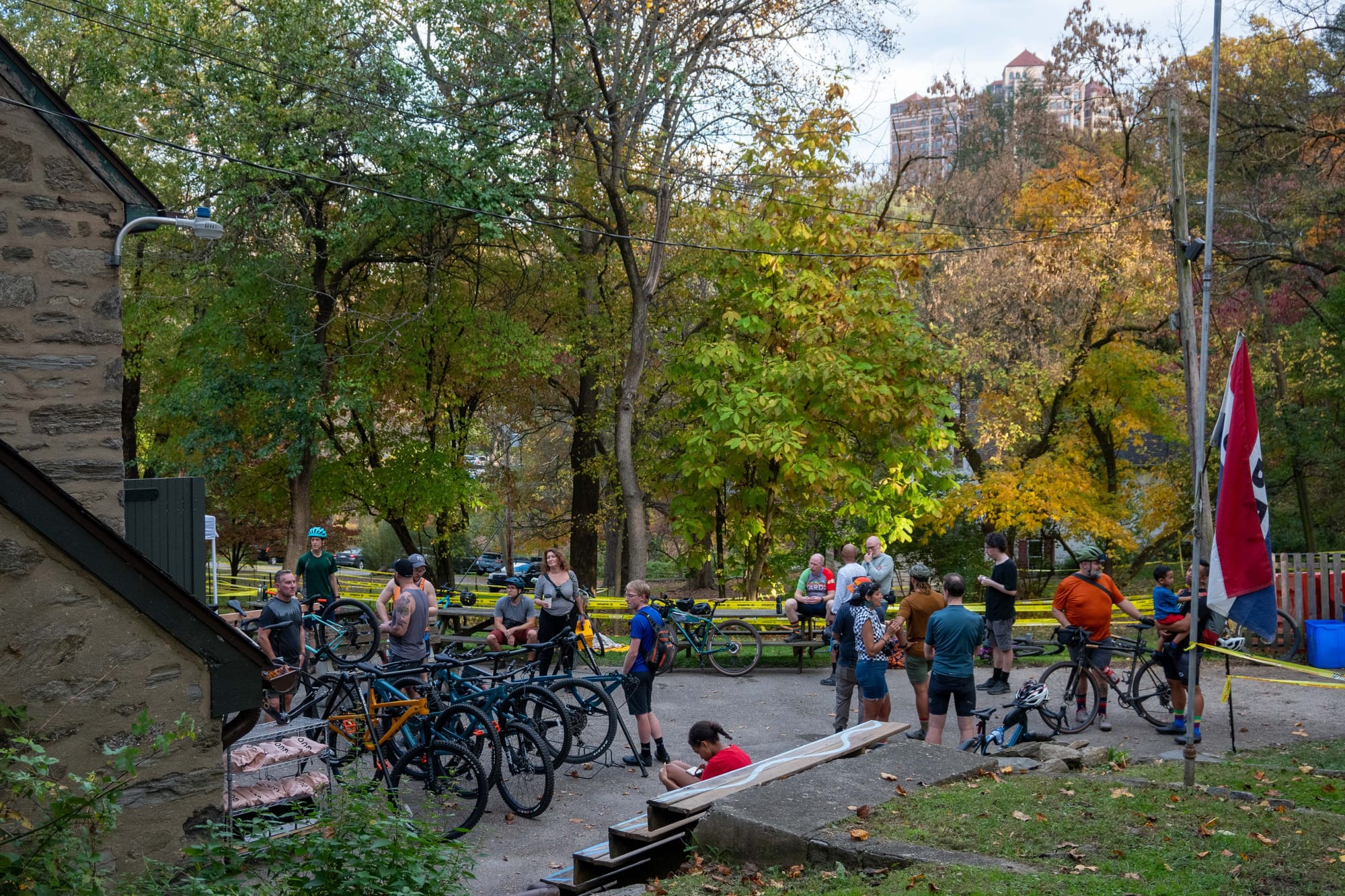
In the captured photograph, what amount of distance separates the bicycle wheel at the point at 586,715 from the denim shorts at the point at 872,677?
2.37 metres

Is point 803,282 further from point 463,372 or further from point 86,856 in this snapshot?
point 86,856

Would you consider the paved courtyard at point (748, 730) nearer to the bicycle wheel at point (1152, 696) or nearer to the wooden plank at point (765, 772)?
the bicycle wheel at point (1152, 696)

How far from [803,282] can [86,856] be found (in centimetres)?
1567

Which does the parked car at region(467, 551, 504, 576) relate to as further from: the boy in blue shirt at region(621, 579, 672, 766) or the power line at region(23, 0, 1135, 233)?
the boy in blue shirt at region(621, 579, 672, 766)

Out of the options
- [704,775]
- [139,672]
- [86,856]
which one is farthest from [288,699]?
[86,856]

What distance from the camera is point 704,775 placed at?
26.7 ft

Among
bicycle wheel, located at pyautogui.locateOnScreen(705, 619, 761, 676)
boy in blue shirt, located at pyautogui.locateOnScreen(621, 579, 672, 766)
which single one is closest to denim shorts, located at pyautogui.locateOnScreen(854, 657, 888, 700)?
boy in blue shirt, located at pyautogui.locateOnScreen(621, 579, 672, 766)

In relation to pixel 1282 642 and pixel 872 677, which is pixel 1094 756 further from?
pixel 1282 642

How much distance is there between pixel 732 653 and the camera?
1570 centimetres

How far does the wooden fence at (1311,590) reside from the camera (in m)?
16.2

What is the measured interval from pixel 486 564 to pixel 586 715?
34.0 metres

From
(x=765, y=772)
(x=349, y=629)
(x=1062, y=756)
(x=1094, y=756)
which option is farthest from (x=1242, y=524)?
(x=349, y=629)

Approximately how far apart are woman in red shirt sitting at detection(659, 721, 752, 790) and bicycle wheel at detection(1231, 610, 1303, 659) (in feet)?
34.7

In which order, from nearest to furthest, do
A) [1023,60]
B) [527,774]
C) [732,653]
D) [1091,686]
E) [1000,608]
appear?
[527,774], [1091,686], [1000,608], [732,653], [1023,60]
